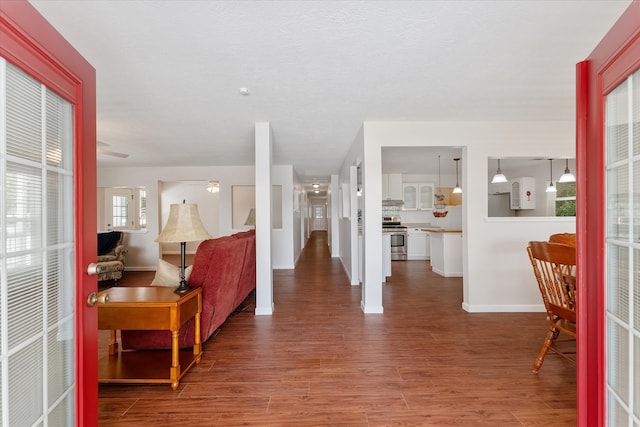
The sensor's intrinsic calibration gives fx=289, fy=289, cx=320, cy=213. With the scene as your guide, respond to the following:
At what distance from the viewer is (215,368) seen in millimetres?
2258

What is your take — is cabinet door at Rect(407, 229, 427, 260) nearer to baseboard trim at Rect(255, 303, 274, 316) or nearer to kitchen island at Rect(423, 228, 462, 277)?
kitchen island at Rect(423, 228, 462, 277)

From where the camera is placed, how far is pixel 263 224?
3.46 meters

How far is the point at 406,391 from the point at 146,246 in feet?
21.0

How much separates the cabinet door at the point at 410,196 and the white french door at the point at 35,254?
7171mm

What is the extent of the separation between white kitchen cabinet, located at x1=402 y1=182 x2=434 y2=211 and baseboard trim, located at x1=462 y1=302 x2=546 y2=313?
418cm

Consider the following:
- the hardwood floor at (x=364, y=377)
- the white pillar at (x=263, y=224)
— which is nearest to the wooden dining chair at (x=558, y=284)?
the hardwood floor at (x=364, y=377)

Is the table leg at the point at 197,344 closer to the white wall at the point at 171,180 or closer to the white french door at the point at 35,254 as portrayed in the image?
the white french door at the point at 35,254

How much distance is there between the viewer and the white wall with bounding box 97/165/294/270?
645 centimetres

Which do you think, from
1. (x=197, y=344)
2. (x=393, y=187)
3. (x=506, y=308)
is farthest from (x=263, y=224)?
(x=393, y=187)

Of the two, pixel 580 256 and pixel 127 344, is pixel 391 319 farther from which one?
pixel 127 344

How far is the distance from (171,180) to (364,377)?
6.05 metres

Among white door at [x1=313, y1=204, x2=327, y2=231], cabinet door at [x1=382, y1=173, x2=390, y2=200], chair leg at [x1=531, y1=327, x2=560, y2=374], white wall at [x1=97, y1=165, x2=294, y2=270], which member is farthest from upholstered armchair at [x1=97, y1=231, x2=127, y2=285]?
white door at [x1=313, y1=204, x2=327, y2=231]

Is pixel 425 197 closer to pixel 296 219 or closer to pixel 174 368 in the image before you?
pixel 296 219

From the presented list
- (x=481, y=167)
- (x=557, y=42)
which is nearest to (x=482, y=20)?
(x=557, y=42)
